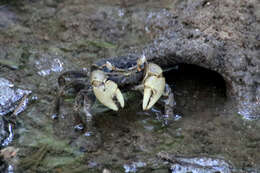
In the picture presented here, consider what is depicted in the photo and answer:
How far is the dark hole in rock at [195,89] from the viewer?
3678 mm

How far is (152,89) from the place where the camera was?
10.8 feet

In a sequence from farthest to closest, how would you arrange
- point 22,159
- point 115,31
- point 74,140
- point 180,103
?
point 115,31 → point 180,103 → point 74,140 → point 22,159

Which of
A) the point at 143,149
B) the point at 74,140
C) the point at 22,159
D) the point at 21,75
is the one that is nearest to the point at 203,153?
the point at 143,149

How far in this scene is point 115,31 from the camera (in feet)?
14.2

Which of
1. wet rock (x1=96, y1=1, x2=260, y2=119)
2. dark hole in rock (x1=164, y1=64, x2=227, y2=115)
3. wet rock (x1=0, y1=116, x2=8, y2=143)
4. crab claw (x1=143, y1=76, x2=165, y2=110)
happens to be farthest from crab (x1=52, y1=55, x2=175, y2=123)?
wet rock (x1=0, y1=116, x2=8, y2=143)

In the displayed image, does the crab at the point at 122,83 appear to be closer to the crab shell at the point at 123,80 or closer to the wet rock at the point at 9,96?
the crab shell at the point at 123,80

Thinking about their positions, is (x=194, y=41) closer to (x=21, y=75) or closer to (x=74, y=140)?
(x=74, y=140)

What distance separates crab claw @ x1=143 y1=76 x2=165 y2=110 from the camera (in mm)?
3283

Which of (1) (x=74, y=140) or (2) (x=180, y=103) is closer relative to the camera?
(1) (x=74, y=140)

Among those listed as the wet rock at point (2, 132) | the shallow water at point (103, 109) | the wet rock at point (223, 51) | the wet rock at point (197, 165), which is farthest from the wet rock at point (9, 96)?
the wet rock at point (197, 165)

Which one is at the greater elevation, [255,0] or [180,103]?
[255,0]

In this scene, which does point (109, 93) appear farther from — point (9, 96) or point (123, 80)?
point (9, 96)

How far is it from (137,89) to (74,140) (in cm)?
77

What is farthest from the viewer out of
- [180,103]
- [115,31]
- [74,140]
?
[115,31]
